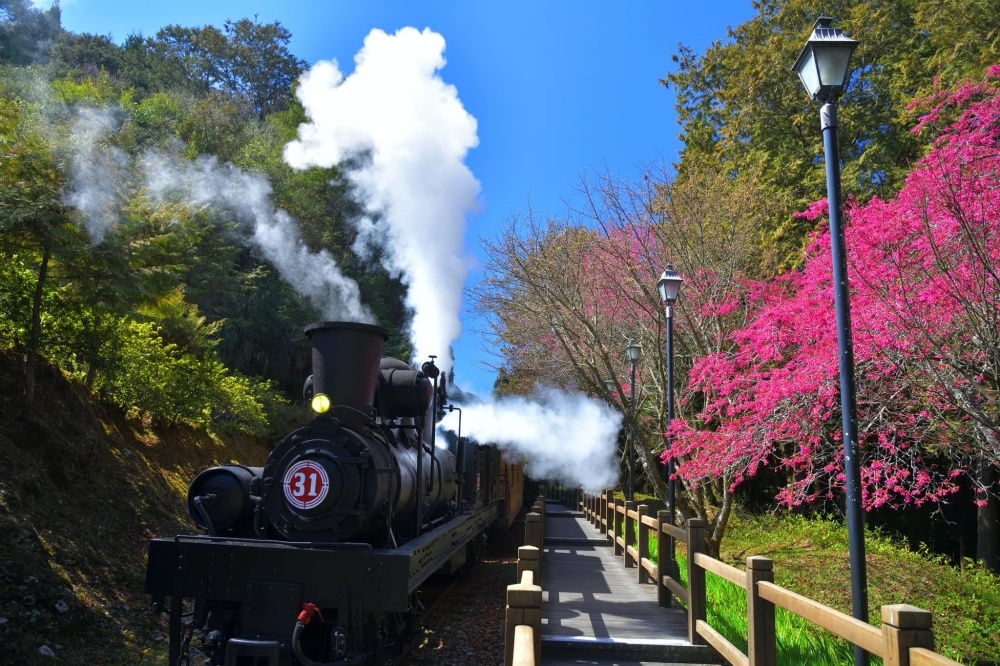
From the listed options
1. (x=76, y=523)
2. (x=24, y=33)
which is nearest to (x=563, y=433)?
(x=76, y=523)

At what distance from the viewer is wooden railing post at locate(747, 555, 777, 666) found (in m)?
4.29

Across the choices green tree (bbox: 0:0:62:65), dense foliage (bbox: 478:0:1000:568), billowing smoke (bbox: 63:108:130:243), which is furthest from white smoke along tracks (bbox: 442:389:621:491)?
green tree (bbox: 0:0:62:65)

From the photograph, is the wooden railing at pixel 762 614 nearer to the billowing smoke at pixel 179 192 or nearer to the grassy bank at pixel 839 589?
the grassy bank at pixel 839 589

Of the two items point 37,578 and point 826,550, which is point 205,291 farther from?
point 826,550

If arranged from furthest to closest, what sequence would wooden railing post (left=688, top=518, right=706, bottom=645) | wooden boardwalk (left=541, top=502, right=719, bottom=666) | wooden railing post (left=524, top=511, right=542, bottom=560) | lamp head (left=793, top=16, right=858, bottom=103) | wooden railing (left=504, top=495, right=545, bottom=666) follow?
1. wooden railing post (left=524, top=511, right=542, bottom=560)
2. wooden railing post (left=688, top=518, right=706, bottom=645)
3. wooden boardwalk (left=541, top=502, right=719, bottom=666)
4. lamp head (left=793, top=16, right=858, bottom=103)
5. wooden railing (left=504, top=495, right=545, bottom=666)

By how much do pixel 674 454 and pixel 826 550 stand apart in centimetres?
599

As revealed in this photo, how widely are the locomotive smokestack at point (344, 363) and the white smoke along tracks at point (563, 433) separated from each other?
20.5ft

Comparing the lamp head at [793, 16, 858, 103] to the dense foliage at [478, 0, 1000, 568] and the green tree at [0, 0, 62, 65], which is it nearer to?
the dense foliage at [478, 0, 1000, 568]

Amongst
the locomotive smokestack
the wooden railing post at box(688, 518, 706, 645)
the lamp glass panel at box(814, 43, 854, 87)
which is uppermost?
the lamp glass panel at box(814, 43, 854, 87)

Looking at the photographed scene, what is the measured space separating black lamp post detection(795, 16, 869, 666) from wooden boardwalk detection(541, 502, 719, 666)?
2.04 m

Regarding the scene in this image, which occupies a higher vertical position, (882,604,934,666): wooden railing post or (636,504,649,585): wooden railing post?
(882,604,934,666): wooden railing post

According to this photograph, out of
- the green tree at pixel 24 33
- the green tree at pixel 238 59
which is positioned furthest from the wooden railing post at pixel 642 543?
the green tree at pixel 238 59

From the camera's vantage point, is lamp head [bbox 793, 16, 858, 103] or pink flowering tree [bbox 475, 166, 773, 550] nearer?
lamp head [bbox 793, 16, 858, 103]

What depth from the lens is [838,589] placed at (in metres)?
10.7
